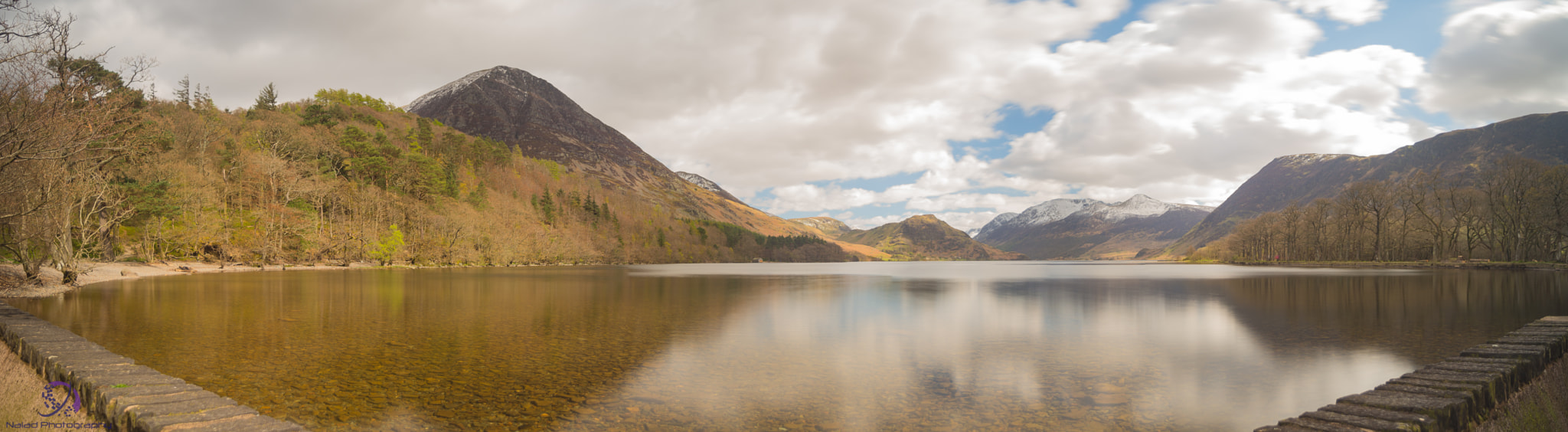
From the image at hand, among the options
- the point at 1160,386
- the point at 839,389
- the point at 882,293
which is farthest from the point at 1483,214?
the point at 839,389

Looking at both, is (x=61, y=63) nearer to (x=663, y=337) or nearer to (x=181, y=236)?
(x=663, y=337)

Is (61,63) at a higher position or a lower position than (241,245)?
higher

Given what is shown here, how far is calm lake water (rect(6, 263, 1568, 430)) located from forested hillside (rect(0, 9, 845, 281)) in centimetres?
535

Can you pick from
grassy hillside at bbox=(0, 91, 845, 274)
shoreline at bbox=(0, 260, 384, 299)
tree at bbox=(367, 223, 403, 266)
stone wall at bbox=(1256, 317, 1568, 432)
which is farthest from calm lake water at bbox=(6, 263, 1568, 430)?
tree at bbox=(367, 223, 403, 266)

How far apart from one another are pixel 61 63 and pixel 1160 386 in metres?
28.0

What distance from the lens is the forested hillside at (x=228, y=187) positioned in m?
17.0

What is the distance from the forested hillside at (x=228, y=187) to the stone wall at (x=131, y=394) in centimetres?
831

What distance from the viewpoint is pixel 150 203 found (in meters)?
53.6

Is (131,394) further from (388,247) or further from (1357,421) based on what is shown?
(388,247)

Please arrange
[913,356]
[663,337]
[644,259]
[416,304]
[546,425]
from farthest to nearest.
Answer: [644,259] < [416,304] < [663,337] < [913,356] < [546,425]

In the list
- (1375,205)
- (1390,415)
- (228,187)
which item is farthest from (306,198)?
(1375,205)

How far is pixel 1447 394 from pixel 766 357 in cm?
1139

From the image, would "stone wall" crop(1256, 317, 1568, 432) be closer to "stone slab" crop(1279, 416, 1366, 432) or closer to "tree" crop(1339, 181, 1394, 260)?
"stone slab" crop(1279, 416, 1366, 432)

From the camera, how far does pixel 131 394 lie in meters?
6.81
